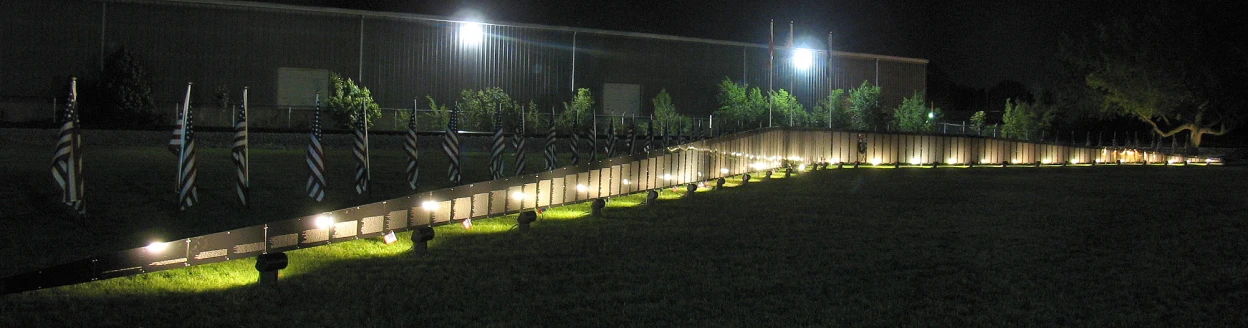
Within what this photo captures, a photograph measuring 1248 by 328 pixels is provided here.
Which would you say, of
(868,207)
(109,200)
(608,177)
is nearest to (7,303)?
(109,200)

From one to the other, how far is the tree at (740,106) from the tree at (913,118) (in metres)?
9.46

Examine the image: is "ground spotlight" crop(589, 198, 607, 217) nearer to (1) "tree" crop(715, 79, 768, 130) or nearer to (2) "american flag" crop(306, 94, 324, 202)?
(2) "american flag" crop(306, 94, 324, 202)

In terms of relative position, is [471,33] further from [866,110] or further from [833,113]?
[866,110]

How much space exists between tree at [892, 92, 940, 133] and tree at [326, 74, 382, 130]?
95.8ft

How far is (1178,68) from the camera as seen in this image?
62.7m

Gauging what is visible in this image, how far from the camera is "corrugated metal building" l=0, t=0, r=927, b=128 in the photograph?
39938 mm

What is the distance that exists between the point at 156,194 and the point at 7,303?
1174 centimetres

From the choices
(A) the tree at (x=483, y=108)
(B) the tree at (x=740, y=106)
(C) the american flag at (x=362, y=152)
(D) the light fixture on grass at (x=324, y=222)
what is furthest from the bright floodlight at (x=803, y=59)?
(D) the light fixture on grass at (x=324, y=222)

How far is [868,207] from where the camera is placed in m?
18.5

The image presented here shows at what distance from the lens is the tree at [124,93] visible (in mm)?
39406

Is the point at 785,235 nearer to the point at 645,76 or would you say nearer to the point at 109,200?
the point at 109,200

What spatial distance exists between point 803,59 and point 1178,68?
23.9m

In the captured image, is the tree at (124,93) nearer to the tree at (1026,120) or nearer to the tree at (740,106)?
the tree at (740,106)

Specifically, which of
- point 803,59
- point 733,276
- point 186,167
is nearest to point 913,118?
point 803,59
